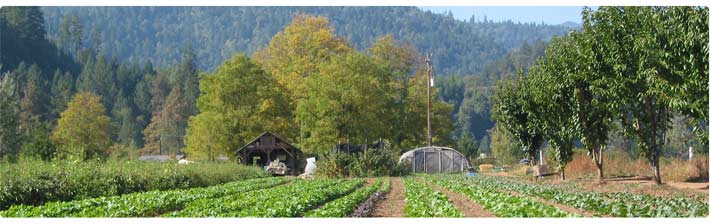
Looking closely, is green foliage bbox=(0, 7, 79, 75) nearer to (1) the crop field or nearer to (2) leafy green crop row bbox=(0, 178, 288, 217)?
(2) leafy green crop row bbox=(0, 178, 288, 217)

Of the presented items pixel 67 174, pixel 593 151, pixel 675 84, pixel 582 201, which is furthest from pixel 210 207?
pixel 593 151

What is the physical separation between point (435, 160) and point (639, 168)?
16.2 m

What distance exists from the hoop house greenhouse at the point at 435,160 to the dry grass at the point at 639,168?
29.7ft

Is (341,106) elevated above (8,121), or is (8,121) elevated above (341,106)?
(341,106)

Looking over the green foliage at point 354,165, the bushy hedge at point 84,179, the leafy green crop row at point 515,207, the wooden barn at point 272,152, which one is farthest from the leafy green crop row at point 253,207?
the wooden barn at point 272,152

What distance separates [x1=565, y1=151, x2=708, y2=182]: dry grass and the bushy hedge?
1641 centimetres

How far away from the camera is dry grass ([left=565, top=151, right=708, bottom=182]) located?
2855cm

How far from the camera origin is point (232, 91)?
172 ft

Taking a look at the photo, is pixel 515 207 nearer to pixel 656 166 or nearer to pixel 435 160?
pixel 656 166

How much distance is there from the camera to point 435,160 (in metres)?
49.0

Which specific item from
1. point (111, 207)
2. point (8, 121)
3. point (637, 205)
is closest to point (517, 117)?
point (637, 205)

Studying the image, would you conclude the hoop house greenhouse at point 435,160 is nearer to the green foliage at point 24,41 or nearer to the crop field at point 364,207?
the crop field at point 364,207

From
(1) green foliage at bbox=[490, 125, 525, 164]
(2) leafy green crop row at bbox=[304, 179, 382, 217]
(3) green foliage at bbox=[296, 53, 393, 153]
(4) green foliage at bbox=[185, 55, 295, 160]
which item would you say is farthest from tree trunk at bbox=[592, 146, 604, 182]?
(1) green foliage at bbox=[490, 125, 525, 164]

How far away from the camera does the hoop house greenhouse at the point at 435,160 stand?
48.9 meters
